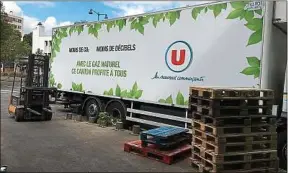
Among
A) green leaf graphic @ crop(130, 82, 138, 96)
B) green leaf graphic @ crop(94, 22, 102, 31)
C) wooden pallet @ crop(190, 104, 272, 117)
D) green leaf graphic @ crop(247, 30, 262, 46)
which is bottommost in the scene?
wooden pallet @ crop(190, 104, 272, 117)

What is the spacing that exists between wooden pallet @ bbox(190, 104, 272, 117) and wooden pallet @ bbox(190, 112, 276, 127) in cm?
7

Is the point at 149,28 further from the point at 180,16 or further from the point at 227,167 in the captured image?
the point at 227,167

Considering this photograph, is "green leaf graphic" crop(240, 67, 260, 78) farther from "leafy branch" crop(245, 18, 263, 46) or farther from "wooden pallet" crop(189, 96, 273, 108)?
A: "wooden pallet" crop(189, 96, 273, 108)

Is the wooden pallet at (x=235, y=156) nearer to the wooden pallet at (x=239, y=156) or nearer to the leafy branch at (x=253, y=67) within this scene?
the wooden pallet at (x=239, y=156)

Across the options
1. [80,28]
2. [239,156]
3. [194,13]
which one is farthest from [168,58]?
[80,28]

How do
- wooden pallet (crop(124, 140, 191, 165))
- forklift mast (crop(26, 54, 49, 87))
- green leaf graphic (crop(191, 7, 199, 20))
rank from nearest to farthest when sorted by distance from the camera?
wooden pallet (crop(124, 140, 191, 165)) < green leaf graphic (crop(191, 7, 199, 20)) < forklift mast (crop(26, 54, 49, 87))

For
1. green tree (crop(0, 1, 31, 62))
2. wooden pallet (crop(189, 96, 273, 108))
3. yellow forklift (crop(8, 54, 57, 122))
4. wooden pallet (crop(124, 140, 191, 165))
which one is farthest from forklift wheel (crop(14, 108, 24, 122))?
wooden pallet (crop(189, 96, 273, 108))

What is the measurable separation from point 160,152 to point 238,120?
169 centimetres

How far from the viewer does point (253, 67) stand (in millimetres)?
7902

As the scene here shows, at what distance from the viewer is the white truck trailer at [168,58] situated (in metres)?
7.88

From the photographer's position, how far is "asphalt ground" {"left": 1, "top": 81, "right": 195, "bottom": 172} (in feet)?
22.5

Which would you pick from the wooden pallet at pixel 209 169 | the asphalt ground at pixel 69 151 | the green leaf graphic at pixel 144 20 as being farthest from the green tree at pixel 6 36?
the wooden pallet at pixel 209 169

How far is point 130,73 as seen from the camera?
11172mm

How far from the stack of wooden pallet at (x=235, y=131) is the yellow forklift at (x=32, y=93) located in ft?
22.6
